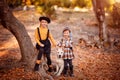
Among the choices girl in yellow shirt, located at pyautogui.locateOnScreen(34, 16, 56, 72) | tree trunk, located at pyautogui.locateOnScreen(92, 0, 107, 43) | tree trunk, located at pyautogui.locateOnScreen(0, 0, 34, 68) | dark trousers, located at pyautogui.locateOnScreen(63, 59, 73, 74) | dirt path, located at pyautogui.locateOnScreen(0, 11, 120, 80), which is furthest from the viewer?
tree trunk, located at pyautogui.locateOnScreen(92, 0, 107, 43)

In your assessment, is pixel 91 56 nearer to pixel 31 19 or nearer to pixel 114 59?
pixel 114 59

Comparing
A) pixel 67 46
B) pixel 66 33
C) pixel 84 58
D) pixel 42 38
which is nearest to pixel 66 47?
pixel 67 46

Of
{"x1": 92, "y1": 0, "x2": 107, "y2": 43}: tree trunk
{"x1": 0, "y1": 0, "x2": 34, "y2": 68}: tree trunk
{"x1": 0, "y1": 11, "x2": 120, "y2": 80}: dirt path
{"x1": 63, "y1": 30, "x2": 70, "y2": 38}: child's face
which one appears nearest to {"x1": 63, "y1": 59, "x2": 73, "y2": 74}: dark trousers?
{"x1": 0, "y1": 11, "x2": 120, "y2": 80}: dirt path

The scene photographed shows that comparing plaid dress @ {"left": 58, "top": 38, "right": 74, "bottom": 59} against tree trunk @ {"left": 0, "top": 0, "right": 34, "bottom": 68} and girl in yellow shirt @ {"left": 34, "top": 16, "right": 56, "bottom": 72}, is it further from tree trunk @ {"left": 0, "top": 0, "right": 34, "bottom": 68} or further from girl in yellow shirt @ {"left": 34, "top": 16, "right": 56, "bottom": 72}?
tree trunk @ {"left": 0, "top": 0, "right": 34, "bottom": 68}

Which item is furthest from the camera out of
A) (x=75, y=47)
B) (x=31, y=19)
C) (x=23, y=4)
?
(x=23, y=4)

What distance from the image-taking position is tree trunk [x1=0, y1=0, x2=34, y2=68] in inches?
295

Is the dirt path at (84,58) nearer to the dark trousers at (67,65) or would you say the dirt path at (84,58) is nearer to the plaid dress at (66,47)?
the dark trousers at (67,65)

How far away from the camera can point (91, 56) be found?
33.6 ft

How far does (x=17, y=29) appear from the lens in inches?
303

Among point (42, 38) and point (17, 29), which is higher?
point (17, 29)

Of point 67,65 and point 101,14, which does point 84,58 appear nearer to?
point 67,65

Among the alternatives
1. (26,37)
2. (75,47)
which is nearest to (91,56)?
(75,47)

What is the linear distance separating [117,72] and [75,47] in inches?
131

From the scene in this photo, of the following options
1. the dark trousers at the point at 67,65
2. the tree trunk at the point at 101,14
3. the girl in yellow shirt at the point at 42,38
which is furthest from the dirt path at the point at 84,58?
the tree trunk at the point at 101,14
